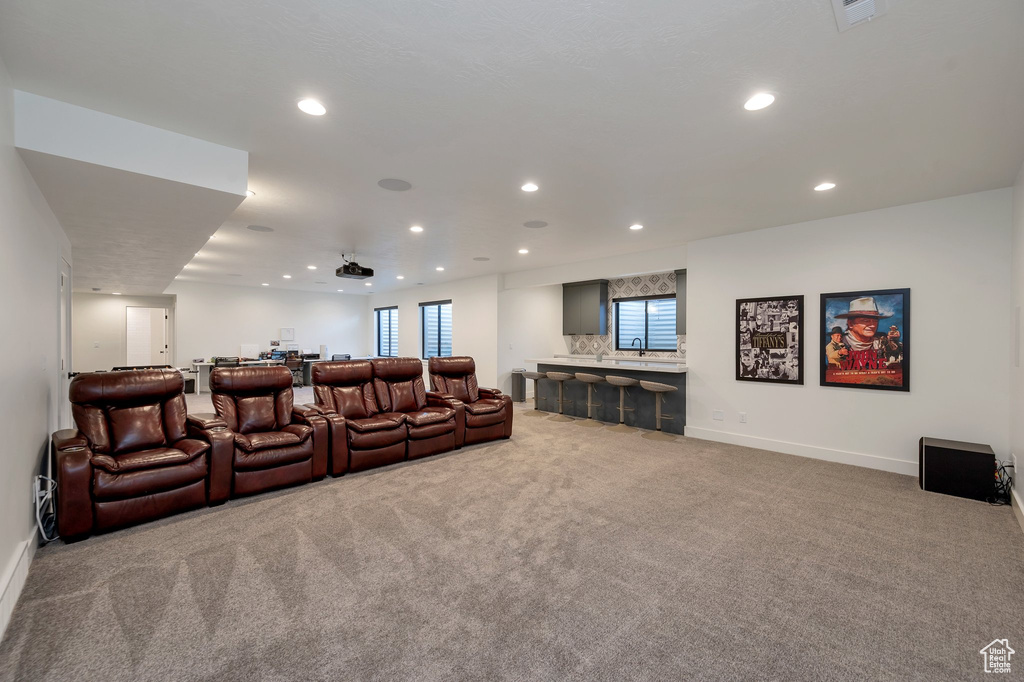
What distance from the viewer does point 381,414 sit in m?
5.00

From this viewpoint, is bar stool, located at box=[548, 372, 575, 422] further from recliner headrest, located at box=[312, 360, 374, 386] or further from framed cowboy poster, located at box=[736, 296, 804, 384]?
recliner headrest, located at box=[312, 360, 374, 386]

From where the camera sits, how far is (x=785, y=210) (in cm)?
449

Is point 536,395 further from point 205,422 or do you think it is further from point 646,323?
point 205,422

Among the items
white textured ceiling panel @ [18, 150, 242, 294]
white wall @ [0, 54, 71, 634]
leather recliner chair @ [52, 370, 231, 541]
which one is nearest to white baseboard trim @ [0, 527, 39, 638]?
white wall @ [0, 54, 71, 634]

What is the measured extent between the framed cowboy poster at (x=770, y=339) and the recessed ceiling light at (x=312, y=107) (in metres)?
4.94

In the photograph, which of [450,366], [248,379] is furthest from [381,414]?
[248,379]

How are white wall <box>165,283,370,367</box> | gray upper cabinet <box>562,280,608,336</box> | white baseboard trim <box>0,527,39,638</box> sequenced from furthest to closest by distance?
white wall <box>165,283,370,367</box>
gray upper cabinet <box>562,280,608,336</box>
white baseboard trim <box>0,527,39,638</box>

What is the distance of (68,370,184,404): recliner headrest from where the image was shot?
137 inches

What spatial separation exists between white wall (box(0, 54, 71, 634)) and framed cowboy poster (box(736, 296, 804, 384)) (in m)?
6.28

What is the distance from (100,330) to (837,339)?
48.2ft

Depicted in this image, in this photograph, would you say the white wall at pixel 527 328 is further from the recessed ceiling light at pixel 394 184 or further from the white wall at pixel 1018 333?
the white wall at pixel 1018 333

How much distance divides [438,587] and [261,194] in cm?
384

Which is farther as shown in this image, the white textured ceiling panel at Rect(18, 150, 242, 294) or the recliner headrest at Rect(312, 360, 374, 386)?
the recliner headrest at Rect(312, 360, 374, 386)

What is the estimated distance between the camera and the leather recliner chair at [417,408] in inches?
190
